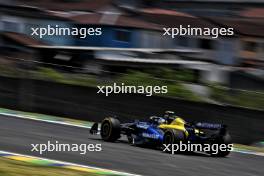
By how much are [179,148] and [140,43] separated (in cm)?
3562

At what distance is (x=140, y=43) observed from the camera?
4594 centimetres

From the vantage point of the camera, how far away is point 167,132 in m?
10.4

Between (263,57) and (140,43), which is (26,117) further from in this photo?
(263,57)

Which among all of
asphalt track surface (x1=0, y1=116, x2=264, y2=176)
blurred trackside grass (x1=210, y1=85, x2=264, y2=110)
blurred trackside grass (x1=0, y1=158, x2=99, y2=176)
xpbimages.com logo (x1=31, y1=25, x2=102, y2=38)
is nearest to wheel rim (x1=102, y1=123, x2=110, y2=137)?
asphalt track surface (x1=0, y1=116, x2=264, y2=176)

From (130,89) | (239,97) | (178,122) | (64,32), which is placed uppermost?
(64,32)

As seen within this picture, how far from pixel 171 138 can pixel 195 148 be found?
568 mm

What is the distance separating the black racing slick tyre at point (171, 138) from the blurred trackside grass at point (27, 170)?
275 centimetres

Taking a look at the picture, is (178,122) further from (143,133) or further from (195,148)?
(143,133)

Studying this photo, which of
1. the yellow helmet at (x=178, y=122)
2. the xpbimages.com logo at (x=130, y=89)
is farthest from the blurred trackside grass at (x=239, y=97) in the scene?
the yellow helmet at (x=178, y=122)

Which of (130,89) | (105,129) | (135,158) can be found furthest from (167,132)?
(130,89)

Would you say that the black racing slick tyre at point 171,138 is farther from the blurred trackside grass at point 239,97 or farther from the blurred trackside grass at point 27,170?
the blurred trackside grass at point 239,97

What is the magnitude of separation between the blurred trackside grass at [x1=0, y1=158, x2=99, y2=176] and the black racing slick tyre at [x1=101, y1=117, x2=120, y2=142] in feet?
10.6

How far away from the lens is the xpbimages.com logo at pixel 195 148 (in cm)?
1052

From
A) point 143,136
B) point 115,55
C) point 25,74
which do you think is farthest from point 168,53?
point 143,136
